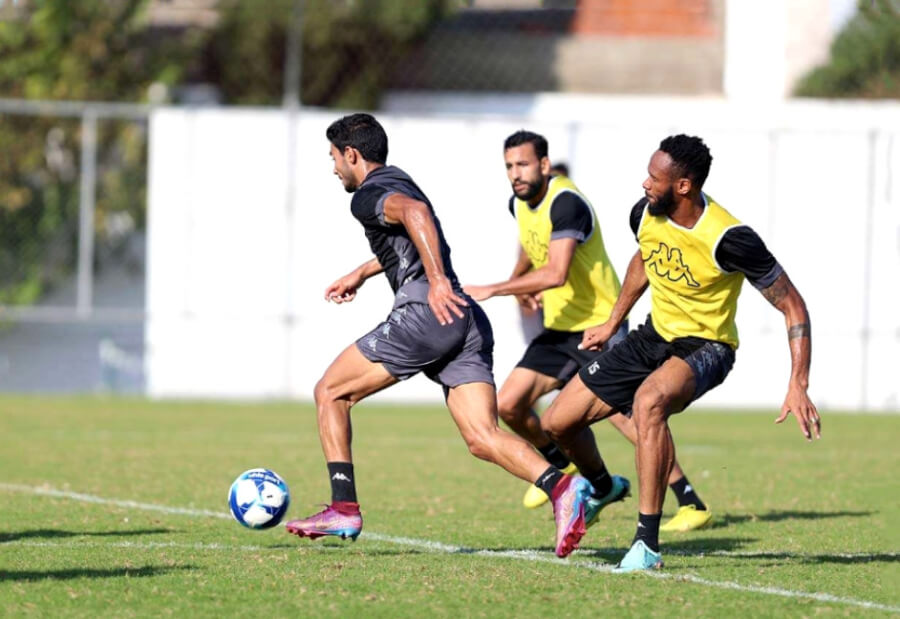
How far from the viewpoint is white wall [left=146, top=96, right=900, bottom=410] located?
20.1 m

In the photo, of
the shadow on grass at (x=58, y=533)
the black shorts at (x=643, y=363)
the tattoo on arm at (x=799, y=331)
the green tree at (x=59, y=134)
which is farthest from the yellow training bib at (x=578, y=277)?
the green tree at (x=59, y=134)

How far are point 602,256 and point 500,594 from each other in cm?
369

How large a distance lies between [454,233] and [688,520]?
456 inches

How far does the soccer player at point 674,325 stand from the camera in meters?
7.05

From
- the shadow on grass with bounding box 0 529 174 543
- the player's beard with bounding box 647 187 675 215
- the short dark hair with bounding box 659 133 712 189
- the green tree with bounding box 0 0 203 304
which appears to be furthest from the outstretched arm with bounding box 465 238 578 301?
the green tree with bounding box 0 0 203 304

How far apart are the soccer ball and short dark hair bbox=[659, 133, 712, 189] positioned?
246 centimetres

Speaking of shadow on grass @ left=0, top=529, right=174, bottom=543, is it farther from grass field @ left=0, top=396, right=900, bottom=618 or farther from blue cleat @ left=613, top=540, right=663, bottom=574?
blue cleat @ left=613, top=540, right=663, bottom=574

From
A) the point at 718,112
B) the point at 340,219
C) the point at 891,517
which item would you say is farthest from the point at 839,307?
the point at 891,517

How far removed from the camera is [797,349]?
6.98m

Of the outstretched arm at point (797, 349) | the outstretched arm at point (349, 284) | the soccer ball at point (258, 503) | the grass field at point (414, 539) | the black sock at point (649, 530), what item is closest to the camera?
the grass field at point (414, 539)

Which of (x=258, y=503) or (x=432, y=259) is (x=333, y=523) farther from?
(x=432, y=259)

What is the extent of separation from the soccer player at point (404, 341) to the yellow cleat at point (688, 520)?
184cm

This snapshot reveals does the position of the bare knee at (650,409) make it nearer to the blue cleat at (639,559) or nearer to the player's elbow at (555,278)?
the blue cleat at (639,559)

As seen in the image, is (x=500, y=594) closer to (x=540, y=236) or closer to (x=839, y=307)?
(x=540, y=236)
